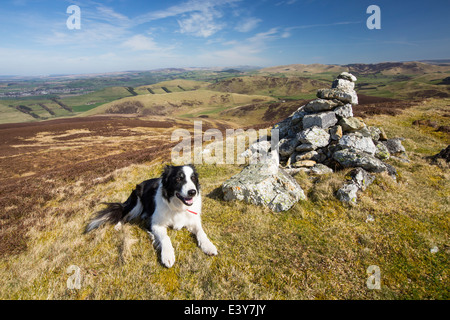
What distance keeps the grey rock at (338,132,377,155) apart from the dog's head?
31.8 ft

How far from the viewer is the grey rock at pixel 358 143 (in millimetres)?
11086

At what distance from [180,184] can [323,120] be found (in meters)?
11.4

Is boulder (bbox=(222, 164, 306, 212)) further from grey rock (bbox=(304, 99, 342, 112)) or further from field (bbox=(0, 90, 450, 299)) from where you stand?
grey rock (bbox=(304, 99, 342, 112))

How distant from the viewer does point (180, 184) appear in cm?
513

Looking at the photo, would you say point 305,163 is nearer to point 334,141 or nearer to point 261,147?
point 334,141

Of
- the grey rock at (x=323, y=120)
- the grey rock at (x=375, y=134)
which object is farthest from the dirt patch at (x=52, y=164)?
the grey rock at (x=375, y=134)

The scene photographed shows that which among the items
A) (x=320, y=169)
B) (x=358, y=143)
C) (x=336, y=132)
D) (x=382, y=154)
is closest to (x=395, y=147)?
(x=382, y=154)

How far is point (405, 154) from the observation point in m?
13.2

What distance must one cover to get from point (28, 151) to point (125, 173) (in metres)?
31.5

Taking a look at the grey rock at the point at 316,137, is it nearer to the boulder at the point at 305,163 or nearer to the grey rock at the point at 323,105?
the boulder at the point at 305,163

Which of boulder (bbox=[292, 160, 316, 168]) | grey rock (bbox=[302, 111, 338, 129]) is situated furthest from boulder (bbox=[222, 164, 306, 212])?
grey rock (bbox=[302, 111, 338, 129])

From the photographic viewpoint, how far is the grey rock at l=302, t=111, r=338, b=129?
1294cm
